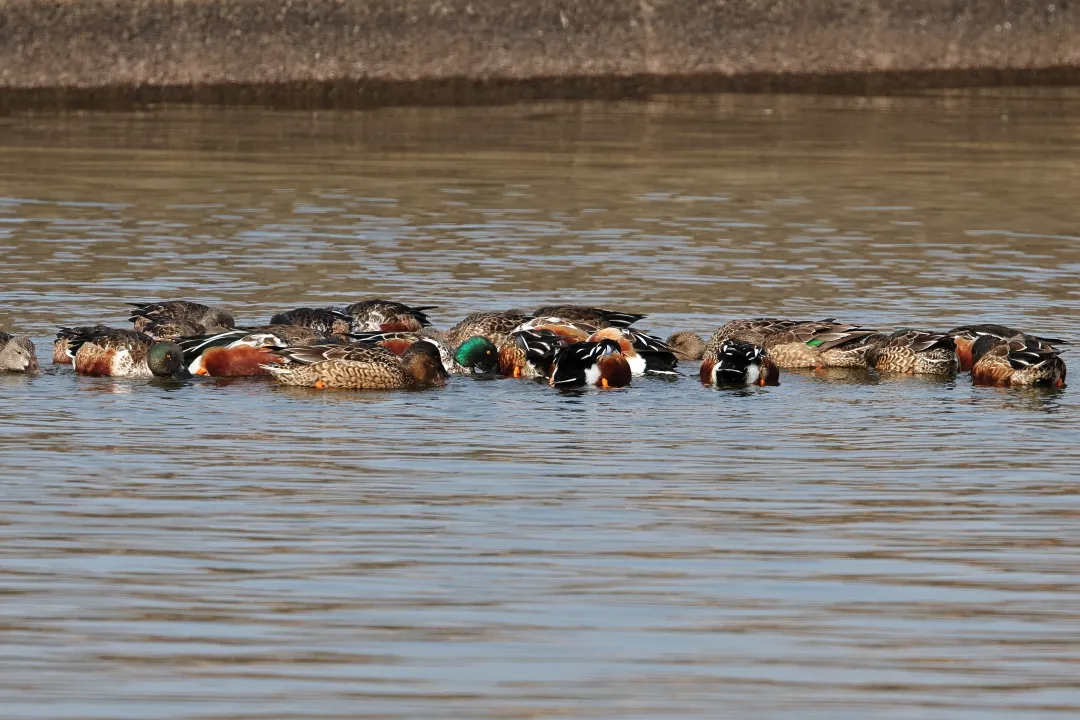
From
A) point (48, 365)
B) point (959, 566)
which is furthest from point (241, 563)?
point (48, 365)

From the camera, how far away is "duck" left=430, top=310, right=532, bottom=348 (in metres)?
14.1

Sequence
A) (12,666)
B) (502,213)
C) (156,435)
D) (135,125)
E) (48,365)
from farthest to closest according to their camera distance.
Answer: (135,125)
(502,213)
(48,365)
(156,435)
(12,666)

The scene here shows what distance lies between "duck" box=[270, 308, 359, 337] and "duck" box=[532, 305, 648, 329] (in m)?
1.32

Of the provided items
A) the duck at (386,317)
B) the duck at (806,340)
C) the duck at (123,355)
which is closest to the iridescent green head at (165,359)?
the duck at (123,355)

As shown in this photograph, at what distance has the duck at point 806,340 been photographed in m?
13.7

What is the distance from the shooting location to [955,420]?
11.7 meters

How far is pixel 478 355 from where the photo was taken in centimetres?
1341

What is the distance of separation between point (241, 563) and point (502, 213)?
13350 millimetres

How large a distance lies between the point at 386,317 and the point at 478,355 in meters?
1.57

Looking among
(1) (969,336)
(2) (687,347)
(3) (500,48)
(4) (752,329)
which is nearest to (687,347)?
(2) (687,347)

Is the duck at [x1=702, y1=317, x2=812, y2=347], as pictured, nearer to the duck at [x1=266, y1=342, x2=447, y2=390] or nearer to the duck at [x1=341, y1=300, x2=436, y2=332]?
the duck at [x1=266, y1=342, x2=447, y2=390]

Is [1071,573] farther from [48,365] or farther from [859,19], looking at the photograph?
[859,19]

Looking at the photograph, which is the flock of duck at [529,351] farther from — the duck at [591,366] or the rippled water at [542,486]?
the rippled water at [542,486]

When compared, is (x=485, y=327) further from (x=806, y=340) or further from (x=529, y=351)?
(x=806, y=340)
